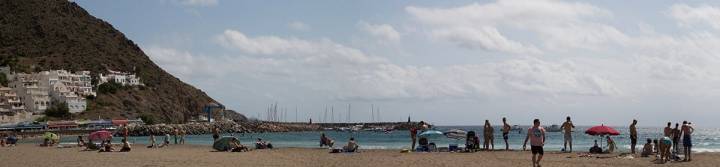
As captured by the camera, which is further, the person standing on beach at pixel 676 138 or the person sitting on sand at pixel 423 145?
the person sitting on sand at pixel 423 145

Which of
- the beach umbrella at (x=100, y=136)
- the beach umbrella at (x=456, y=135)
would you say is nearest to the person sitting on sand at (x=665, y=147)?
the beach umbrella at (x=456, y=135)

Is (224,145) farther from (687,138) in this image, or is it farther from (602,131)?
(687,138)

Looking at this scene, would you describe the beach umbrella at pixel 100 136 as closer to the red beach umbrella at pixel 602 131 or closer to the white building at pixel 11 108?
the red beach umbrella at pixel 602 131

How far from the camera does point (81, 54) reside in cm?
14962

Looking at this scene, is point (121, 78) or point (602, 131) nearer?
point (602, 131)

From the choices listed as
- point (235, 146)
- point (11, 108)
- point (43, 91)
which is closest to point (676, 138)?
point (235, 146)

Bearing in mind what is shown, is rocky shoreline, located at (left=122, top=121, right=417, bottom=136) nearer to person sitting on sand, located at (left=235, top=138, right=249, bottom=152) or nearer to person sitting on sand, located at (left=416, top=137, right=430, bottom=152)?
person sitting on sand, located at (left=235, top=138, right=249, bottom=152)

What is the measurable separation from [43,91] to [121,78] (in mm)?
18626

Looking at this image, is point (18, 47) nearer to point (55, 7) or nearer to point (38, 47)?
point (38, 47)

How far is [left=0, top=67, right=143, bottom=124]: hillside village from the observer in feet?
378

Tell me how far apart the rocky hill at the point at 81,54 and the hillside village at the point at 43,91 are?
3827 millimetres

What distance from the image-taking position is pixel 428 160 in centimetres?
2305

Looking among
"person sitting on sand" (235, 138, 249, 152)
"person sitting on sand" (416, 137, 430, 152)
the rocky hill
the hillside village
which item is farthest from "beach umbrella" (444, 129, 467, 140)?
the rocky hill

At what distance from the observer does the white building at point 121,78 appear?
13740cm
